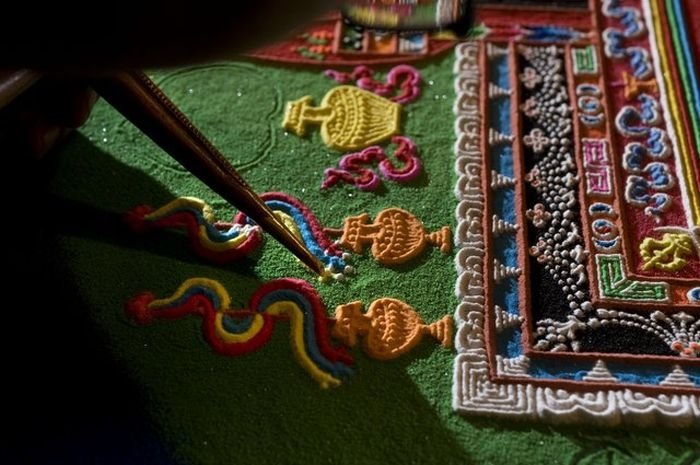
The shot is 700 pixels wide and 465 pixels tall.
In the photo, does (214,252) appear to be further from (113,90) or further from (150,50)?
(150,50)

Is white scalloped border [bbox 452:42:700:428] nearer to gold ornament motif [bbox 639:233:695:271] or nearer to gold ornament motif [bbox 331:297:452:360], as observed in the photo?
gold ornament motif [bbox 331:297:452:360]

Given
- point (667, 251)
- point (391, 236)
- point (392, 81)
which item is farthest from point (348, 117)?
point (667, 251)

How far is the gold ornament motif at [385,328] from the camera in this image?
41.9 inches

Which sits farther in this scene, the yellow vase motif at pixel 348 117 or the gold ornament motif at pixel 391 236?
the yellow vase motif at pixel 348 117

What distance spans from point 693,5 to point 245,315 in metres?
Result: 0.98

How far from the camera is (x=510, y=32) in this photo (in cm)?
146

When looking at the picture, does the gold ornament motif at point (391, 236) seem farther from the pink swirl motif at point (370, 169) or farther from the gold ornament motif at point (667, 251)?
the gold ornament motif at point (667, 251)

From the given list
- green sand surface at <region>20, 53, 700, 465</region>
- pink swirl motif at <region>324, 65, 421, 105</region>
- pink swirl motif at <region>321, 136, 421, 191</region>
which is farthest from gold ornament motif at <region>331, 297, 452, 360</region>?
pink swirl motif at <region>324, 65, 421, 105</region>

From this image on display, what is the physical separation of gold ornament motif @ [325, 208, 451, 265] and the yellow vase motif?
0.49 feet

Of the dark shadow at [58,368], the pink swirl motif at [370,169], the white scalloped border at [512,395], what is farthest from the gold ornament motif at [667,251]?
the dark shadow at [58,368]

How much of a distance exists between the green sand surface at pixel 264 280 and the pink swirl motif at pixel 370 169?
1 centimetres

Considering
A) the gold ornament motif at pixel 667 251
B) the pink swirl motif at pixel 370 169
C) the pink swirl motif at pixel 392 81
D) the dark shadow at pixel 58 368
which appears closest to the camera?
the dark shadow at pixel 58 368

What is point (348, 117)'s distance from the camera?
52.7 inches

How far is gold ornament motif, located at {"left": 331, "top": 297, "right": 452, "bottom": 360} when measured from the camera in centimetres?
106
